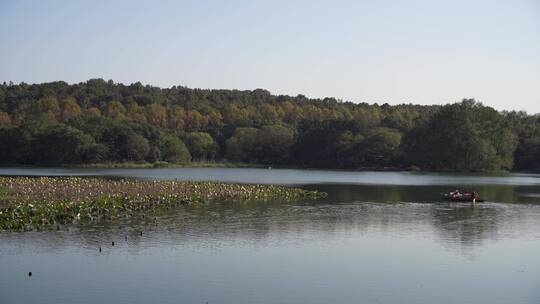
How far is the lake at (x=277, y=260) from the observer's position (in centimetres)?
1550

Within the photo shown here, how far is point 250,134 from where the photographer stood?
384 feet

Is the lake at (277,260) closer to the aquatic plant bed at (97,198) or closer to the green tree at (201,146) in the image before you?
the aquatic plant bed at (97,198)

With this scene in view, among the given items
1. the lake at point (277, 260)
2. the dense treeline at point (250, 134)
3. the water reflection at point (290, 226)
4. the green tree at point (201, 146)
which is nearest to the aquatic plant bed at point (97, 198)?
the water reflection at point (290, 226)

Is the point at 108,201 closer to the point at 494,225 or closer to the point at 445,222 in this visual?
the point at 445,222

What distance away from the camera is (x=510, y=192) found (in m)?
48.9

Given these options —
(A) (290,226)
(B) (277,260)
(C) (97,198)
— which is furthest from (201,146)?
(B) (277,260)

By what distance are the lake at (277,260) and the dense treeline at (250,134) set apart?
59795mm

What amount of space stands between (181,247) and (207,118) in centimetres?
11764

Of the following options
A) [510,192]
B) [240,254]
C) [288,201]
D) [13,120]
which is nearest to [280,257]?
[240,254]

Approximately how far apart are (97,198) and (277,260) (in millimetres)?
14361

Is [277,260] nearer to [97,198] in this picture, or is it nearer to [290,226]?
[290,226]

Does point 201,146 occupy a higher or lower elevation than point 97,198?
higher

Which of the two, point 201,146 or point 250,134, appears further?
point 250,134

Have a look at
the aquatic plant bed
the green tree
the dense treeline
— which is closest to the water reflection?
the aquatic plant bed
